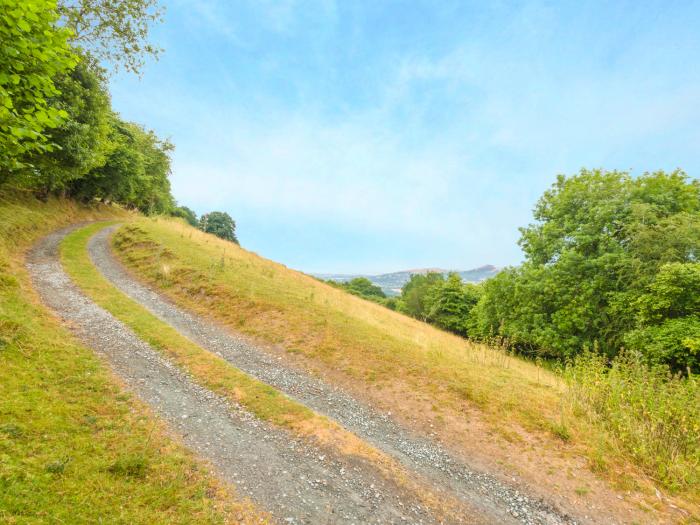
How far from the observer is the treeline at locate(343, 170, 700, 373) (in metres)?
16.9

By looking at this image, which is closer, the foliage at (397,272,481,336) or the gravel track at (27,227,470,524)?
the gravel track at (27,227,470,524)

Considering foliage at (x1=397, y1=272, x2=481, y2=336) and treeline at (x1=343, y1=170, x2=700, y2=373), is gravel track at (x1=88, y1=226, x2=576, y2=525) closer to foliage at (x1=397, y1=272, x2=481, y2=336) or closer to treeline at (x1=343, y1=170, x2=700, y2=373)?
treeline at (x1=343, y1=170, x2=700, y2=373)

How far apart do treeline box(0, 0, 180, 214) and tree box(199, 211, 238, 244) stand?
33413 mm

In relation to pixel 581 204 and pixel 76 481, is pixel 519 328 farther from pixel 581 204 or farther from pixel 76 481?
pixel 76 481

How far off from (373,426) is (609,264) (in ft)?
73.6

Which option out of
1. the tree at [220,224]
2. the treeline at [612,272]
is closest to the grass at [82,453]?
the treeline at [612,272]

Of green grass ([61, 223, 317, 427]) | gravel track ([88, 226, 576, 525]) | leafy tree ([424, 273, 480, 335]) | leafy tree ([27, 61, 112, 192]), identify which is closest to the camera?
gravel track ([88, 226, 576, 525])

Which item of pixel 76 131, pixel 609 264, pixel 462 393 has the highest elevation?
pixel 609 264

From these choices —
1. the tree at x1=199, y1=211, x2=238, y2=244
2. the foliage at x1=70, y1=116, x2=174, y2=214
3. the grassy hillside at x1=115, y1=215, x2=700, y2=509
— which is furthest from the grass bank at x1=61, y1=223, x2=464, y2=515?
the tree at x1=199, y1=211, x2=238, y2=244

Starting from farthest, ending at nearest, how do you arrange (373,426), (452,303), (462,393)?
1. (452,303)
2. (462,393)
3. (373,426)

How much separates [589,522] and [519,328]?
2439 cm

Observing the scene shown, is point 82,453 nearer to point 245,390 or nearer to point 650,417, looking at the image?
point 245,390

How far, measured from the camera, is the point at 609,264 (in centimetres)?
2148

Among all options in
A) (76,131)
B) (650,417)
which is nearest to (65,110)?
(76,131)
